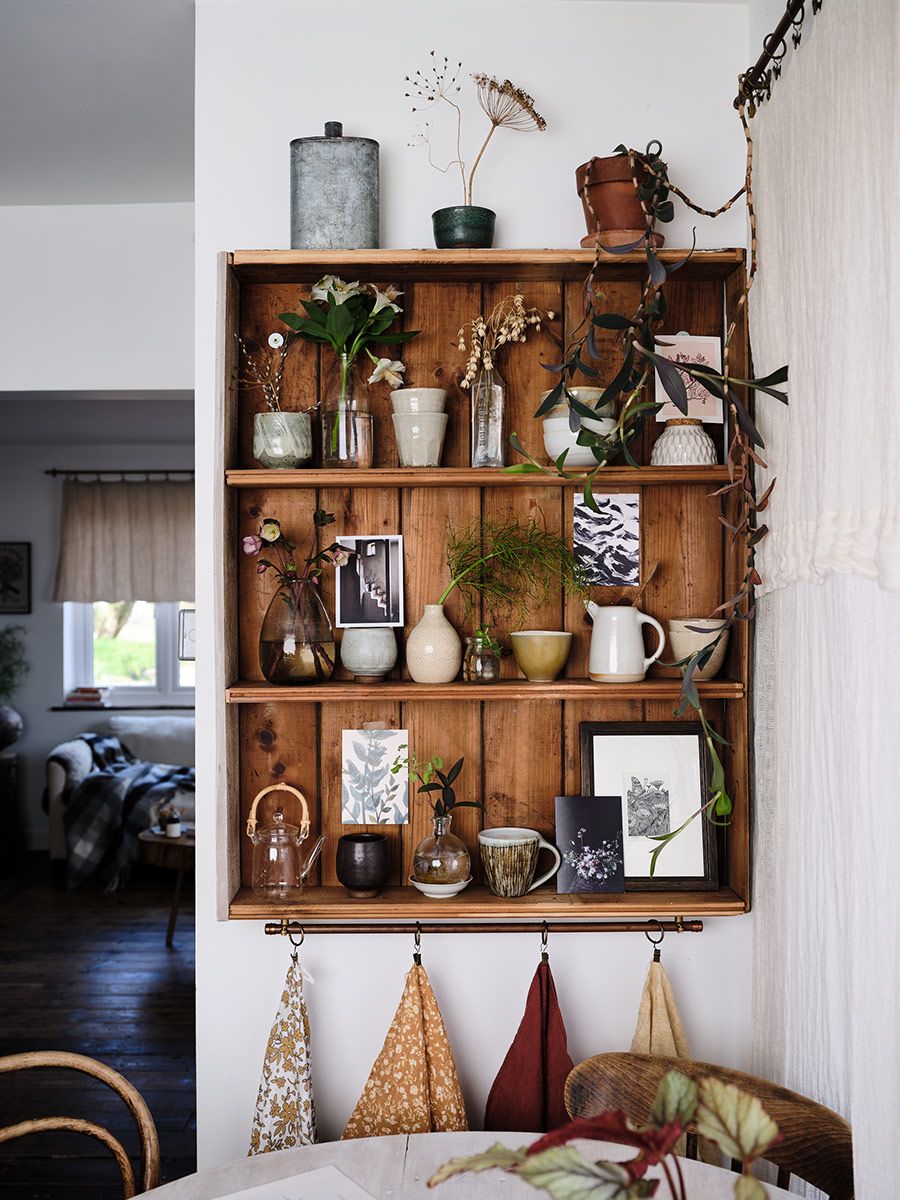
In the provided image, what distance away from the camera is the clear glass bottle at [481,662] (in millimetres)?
1946

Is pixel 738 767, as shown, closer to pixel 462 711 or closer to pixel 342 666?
pixel 462 711

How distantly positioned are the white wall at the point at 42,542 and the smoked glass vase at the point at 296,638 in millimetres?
4948

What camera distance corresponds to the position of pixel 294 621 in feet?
6.44

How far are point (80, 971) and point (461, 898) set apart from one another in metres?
2.85

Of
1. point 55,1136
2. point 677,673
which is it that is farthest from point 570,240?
point 55,1136

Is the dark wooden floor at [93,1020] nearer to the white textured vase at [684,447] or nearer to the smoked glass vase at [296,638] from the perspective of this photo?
the smoked glass vase at [296,638]

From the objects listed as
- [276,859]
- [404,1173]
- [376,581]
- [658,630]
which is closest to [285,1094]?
[276,859]

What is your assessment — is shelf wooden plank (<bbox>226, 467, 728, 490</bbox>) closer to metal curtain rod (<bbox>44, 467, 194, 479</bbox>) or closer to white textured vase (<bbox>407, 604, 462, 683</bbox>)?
white textured vase (<bbox>407, 604, 462, 683</bbox>)

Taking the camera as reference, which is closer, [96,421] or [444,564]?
[444,564]

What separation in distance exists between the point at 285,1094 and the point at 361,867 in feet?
1.42

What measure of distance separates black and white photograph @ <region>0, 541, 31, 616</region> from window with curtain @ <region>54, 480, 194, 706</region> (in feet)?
0.66

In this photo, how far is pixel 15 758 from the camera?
6.09m

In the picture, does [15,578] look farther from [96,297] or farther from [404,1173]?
[404,1173]

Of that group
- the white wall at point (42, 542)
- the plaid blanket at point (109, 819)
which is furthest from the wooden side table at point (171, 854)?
the white wall at point (42, 542)
